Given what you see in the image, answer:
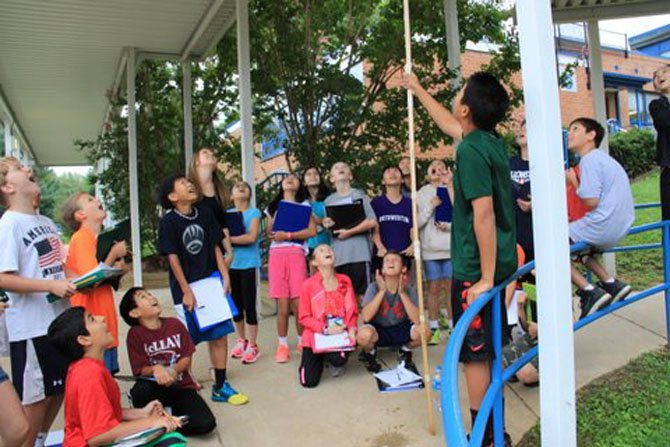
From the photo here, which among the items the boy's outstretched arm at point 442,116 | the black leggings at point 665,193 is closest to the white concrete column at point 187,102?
the black leggings at point 665,193

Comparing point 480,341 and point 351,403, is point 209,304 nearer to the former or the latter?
point 351,403

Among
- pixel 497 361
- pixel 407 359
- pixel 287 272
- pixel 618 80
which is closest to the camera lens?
pixel 497 361

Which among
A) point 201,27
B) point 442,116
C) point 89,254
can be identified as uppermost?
point 201,27

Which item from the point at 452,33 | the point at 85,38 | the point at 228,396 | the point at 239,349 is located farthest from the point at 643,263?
the point at 85,38

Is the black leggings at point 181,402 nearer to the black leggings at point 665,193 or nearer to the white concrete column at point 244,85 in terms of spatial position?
the white concrete column at point 244,85

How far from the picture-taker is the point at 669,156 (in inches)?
176

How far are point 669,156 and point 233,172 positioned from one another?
8.36 meters

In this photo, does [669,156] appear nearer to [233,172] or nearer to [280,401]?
[280,401]

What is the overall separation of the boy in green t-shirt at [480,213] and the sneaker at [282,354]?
97.1 inches

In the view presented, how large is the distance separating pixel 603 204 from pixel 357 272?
2235mm

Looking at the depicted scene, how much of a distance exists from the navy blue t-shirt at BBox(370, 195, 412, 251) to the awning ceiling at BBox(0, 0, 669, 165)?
3680 millimetres

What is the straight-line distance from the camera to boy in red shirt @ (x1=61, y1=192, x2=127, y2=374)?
3.45 meters

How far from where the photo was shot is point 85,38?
28.2 ft

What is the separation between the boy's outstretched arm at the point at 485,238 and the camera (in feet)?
7.72
